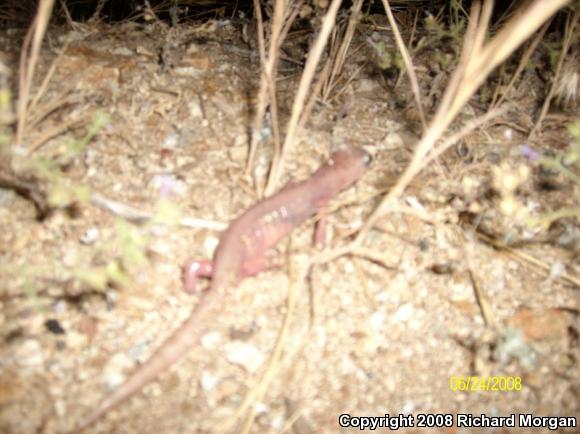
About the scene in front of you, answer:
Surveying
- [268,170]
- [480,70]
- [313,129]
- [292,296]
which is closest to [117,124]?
[268,170]

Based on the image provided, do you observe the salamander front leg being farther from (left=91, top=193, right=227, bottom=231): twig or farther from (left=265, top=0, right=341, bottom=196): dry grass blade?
(left=265, top=0, right=341, bottom=196): dry grass blade

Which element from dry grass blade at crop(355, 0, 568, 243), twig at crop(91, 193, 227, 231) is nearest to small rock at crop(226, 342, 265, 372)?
twig at crop(91, 193, 227, 231)

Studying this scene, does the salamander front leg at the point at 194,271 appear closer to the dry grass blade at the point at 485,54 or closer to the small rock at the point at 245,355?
the small rock at the point at 245,355

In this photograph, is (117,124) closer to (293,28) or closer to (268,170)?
(268,170)
